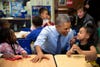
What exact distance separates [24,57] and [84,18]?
89.2 inches

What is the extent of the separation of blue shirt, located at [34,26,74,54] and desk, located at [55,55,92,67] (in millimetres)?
415

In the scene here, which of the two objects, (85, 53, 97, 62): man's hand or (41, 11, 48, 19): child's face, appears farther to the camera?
(41, 11, 48, 19): child's face

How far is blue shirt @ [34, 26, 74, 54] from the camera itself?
2.81 meters

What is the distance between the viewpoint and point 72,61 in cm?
234

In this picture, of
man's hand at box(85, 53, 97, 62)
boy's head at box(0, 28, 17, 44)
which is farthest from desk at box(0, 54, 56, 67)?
boy's head at box(0, 28, 17, 44)

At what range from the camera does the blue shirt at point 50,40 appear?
281 cm

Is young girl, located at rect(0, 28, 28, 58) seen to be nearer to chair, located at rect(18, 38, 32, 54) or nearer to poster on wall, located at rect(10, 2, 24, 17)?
chair, located at rect(18, 38, 32, 54)

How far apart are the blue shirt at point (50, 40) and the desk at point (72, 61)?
415 mm

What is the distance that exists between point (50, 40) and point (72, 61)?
0.65 m

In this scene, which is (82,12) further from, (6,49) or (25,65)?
(25,65)

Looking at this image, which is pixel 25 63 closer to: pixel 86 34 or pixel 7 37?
pixel 7 37

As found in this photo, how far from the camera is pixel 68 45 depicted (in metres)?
2.96

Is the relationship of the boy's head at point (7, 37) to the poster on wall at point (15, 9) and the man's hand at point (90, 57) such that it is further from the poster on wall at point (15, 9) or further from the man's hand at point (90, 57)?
the poster on wall at point (15, 9)

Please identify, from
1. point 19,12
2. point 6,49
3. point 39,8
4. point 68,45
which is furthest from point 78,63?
point 19,12
